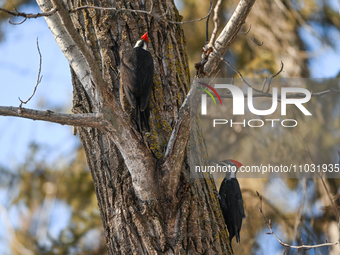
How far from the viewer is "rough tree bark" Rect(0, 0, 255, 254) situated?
64.2 inches

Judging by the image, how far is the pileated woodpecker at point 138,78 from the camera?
1.93 m

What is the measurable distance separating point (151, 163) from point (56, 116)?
21.7 inches

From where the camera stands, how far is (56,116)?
152cm

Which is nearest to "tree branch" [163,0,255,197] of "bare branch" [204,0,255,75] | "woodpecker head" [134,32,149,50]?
"bare branch" [204,0,255,75]

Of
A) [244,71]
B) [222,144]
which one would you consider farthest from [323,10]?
[222,144]

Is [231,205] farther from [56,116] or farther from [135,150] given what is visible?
[56,116]

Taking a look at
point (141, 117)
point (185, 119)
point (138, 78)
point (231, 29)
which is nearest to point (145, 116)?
point (141, 117)

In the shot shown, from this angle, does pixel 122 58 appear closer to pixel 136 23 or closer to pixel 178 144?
pixel 136 23

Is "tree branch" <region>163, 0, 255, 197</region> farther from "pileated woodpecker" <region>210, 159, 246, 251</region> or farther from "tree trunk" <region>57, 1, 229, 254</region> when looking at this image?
"pileated woodpecker" <region>210, 159, 246, 251</region>

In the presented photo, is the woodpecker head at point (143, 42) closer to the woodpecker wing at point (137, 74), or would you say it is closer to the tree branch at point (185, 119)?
the woodpecker wing at point (137, 74)

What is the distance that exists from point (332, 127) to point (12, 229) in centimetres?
507

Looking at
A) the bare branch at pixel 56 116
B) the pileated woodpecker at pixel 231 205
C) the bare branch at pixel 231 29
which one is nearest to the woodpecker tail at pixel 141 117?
the bare branch at pixel 56 116

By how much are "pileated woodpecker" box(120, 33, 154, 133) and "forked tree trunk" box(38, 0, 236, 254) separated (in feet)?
0.15

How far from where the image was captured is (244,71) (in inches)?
178
